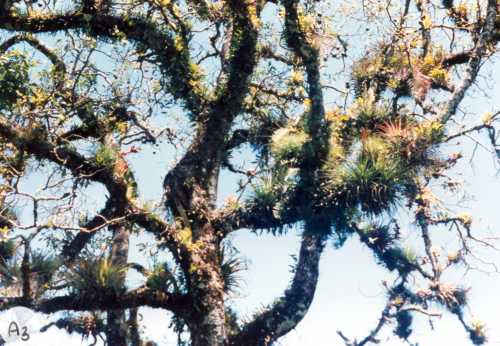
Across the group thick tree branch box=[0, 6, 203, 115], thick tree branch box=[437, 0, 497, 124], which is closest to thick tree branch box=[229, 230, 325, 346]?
thick tree branch box=[437, 0, 497, 124]

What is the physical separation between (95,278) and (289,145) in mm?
2965

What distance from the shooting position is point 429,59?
8.69 m

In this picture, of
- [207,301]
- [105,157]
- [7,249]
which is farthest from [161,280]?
[7,249]

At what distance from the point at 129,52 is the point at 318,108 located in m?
3.49

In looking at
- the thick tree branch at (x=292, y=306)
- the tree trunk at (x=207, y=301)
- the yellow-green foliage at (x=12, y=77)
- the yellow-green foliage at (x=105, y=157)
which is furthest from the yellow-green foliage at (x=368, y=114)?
the yellow-green foliage at (x=12, y=77)

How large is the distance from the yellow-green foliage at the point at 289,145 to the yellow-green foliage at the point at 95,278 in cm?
262

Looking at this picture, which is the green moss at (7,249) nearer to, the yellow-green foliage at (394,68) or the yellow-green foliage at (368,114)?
the yellow-green foliage at (368,114)

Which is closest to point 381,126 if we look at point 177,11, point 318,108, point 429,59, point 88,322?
point 318,108

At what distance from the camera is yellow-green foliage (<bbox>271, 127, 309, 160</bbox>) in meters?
7.46

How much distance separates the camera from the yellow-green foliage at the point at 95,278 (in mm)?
6273

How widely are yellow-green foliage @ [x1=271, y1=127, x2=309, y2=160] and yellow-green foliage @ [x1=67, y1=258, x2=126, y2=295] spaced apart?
262 cm

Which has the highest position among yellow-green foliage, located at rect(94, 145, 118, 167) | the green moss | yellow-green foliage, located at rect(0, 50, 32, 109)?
yellow-green foliage, located at rect(0, 50, 32, 109)

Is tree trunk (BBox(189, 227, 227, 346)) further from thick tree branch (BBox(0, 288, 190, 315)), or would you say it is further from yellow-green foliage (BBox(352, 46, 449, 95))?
yellow-green foliage (BBox(352, 46, 449, 95))

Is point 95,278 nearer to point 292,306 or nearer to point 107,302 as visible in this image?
point 107,302
